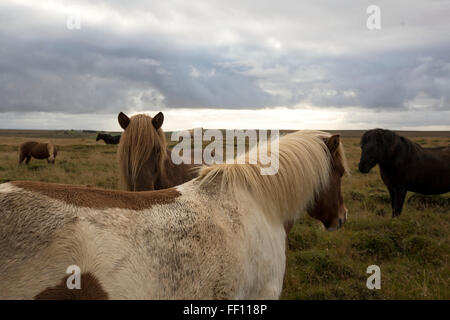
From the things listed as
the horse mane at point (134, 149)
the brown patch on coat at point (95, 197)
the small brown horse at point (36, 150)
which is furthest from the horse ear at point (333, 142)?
the small brown horse at point (36, 150)

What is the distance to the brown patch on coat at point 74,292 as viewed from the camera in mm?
1637

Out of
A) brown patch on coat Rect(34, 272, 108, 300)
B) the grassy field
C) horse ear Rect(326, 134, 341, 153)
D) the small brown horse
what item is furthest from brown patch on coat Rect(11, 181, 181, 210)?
the small brown horse

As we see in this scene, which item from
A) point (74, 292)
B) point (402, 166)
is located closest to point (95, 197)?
point (74, 292)

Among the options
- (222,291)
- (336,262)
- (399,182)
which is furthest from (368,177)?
(222,291)

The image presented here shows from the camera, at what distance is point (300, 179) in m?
2.93

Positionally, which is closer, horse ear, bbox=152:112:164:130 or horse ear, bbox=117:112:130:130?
horse ear, bbox=117:112:130:130

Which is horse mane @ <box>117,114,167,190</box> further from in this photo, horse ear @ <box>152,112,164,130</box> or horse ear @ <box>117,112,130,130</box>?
horse ear @ <box>152,112,164,130</box>

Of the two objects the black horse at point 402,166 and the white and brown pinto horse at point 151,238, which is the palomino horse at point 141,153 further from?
the black horse at point 402,166

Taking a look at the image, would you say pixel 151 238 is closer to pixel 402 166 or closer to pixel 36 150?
pixel 402 166

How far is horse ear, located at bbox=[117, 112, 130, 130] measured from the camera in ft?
14.9

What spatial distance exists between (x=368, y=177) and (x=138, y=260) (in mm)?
14681

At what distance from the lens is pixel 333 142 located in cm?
327

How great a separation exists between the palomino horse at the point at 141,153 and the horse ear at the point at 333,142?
75.2 inches

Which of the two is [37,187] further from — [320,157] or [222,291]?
[320,157]
